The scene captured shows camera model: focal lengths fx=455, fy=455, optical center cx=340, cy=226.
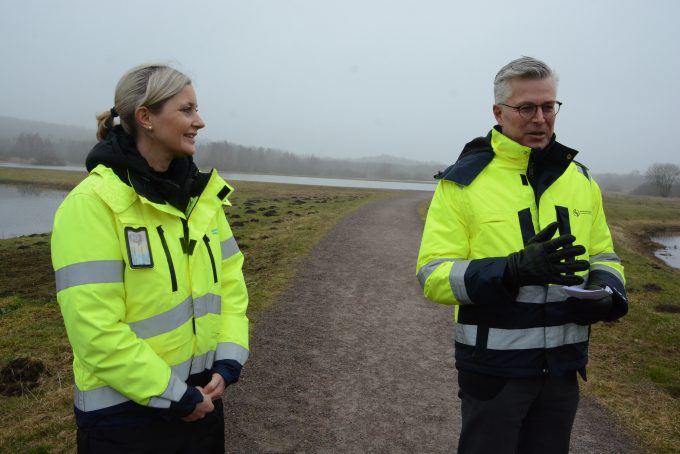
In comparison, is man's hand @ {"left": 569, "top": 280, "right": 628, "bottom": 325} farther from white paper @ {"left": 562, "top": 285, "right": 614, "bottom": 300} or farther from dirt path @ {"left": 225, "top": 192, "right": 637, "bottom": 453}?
dirt path @ {"left": 225, "top": 192, "right": 637, "bottom": 453}

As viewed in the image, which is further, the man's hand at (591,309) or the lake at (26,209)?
the lake at (26,209)

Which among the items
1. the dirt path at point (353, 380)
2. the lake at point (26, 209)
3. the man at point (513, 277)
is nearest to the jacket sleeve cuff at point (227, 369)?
the man at point (513, 277)

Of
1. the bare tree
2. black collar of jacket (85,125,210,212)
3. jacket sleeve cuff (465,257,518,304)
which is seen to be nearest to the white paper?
jacket sleeve cuff (465,257,518,304)

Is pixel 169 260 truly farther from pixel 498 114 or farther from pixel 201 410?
pixel 498 114

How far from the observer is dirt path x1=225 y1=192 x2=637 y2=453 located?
414 centimetres

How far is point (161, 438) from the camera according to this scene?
2.22 meters

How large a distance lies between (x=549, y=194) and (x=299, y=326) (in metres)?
5.03

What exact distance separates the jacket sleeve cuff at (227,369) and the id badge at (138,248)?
2.40ft

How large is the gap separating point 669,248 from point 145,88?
26.5 m

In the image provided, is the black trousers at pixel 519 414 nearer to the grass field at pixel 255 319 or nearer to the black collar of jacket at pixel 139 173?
the black collar of jacket at pixel 139 173

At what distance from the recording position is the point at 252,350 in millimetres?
5926

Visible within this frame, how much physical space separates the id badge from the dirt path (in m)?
2.49

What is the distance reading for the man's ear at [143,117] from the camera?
2.23 meters

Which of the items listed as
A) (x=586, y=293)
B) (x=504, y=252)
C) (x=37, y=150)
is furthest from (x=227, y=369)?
(x=37, y=150)
